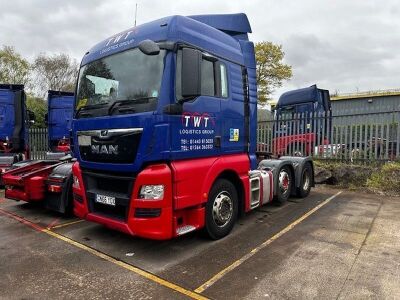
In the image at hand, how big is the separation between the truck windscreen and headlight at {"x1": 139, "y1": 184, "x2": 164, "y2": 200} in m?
0.94

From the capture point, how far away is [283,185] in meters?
7.68

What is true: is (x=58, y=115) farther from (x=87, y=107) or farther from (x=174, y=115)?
(x=174, y=115)

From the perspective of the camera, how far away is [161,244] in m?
5.23

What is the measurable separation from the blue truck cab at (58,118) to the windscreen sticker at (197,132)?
9801 mm

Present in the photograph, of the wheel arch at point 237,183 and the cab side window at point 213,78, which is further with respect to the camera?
the wheel arch at point 237,183

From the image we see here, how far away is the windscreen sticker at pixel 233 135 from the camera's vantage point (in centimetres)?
562

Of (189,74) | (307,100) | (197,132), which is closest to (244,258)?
(197,132)

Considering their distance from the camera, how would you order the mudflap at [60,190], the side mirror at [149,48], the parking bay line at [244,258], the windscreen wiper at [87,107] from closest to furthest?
the parking bay line at [244,258], the side mirror at [149,48], the windscreen wiper at [87,107], the mudflap at [60,190]

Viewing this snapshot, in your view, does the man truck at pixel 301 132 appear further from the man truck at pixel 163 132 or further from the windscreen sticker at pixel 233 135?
the man truck at pixel 163 132

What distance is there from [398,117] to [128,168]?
8.17 m

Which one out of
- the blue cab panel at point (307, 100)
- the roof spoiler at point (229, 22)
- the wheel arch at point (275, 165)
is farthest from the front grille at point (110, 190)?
the blue cab panel at point (307, 100)

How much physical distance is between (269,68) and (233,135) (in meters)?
25.0

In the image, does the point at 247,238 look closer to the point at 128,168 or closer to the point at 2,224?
the point at 128,168

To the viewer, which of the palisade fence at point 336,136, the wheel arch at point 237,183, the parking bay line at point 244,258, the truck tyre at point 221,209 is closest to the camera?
the parking bay line at point 244,258
